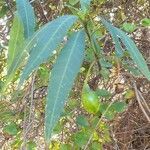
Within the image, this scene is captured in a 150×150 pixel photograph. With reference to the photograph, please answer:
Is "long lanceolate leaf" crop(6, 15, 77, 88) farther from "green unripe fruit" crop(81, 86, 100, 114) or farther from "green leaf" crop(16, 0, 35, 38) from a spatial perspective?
"green unripe fruit" crop(81, 86, 100, 114)

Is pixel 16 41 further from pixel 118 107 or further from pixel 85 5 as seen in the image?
pixel 118 107

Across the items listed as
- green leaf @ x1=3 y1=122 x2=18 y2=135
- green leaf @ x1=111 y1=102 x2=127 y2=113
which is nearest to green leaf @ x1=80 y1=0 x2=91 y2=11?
green leaf @ x1=111 y1=102 x2=127 y2=113

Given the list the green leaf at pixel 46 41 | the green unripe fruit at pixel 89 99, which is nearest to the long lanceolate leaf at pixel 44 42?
the green leaf at pixel 46 41

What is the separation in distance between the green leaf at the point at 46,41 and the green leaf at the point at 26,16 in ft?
0.38

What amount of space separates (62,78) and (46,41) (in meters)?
0.08

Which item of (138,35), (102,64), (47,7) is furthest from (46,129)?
(47,7)

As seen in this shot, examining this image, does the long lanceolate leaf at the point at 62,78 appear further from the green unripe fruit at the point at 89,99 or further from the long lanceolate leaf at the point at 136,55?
the green unripe fruit at the point at 89,99

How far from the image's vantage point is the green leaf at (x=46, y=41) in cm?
60

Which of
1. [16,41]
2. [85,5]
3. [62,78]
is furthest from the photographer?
[16,41]

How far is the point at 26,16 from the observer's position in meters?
0.80

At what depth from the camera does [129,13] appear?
5.79ft

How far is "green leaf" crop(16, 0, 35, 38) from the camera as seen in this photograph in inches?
31.4

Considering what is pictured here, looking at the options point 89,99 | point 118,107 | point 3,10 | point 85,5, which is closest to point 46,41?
point 85,5

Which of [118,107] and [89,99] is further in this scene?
[118,107]
